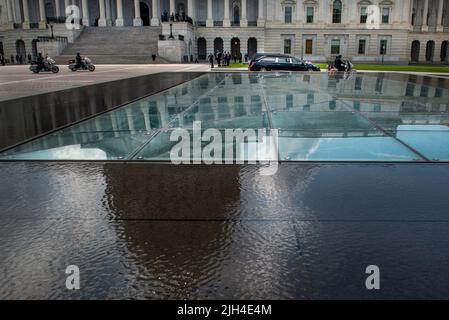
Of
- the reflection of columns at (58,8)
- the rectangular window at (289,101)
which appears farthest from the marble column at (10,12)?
the rectangular window at (289,101)

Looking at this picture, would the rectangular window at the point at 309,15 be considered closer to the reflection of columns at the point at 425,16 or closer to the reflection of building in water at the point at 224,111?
the reflection of columns at the point at 425,16

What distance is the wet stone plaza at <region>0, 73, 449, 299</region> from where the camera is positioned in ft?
7.43

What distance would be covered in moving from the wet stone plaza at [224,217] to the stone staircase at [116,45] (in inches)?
1707

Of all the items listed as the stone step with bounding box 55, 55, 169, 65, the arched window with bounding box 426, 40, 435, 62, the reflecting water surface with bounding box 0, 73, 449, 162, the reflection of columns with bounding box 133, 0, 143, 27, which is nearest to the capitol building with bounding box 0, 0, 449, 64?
the reflection of columns with bounding box 133, 0, 143, 27

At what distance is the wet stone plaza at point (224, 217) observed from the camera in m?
2.26

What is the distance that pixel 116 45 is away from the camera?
5222 cm

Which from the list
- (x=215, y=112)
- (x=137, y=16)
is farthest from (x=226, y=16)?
(x=215, y=112)

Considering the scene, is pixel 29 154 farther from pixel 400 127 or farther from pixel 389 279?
pixel 400 127

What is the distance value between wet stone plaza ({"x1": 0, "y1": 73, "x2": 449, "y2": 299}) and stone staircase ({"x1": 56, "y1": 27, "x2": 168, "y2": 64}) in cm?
4336

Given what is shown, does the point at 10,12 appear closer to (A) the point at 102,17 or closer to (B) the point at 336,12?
(A) the point at 102,17

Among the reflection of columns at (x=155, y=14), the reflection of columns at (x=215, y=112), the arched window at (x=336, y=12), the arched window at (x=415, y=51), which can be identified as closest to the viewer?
the reflection of columns at (x=215, y=112)

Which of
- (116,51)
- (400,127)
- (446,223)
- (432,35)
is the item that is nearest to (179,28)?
(116,51)

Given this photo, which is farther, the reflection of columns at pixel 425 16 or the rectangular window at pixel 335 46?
the reflection of columns at pixel 425 16

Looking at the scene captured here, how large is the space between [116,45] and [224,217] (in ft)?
173
